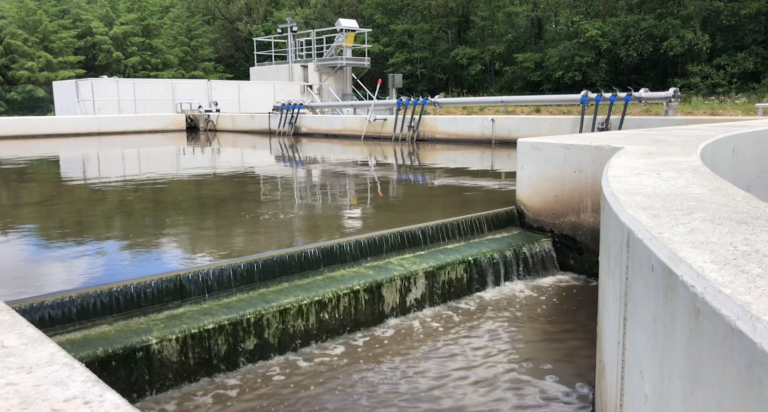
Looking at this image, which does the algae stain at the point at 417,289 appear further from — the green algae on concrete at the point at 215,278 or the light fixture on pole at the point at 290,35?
the light fixture on pole at the point at 290,35

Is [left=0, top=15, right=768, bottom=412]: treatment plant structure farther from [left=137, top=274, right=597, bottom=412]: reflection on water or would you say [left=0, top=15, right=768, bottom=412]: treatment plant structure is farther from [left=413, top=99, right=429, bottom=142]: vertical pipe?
[left=413, top=99, right=429, bottom=142]: vertical pipe

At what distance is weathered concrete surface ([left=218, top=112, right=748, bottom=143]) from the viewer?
44.5 ft

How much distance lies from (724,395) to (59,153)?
17.9 metres

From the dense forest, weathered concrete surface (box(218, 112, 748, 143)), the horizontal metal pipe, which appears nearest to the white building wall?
weathered concrete surface (box(218, 112, 748, 143))

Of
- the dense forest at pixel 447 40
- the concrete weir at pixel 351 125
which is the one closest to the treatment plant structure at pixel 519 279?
the concrete weir at pixel 351 125

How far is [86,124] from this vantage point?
971 inches

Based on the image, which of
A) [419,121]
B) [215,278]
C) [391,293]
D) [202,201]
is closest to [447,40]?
[419,121]

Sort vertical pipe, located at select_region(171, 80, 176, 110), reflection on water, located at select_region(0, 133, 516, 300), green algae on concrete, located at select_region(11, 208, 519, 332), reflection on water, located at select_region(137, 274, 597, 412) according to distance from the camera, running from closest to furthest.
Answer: reflection on water, located at select_region(137, 274, 597, 412)
green algae on concrete, located at select_region(11, 208, 519, 332)
reflection on water, located at select_region(0, 133, 516, 300)
vertical pipe, located at select_region(171, 80, 176, 110)

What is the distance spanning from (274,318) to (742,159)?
5.85 meters

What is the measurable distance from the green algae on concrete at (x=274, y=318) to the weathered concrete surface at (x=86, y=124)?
20.7 m

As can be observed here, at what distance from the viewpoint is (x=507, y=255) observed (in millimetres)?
7328

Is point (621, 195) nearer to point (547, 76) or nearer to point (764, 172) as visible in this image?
point (764, 172)

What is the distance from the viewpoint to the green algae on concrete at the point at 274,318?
15.7 feet

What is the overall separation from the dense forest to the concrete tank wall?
2889 cm
